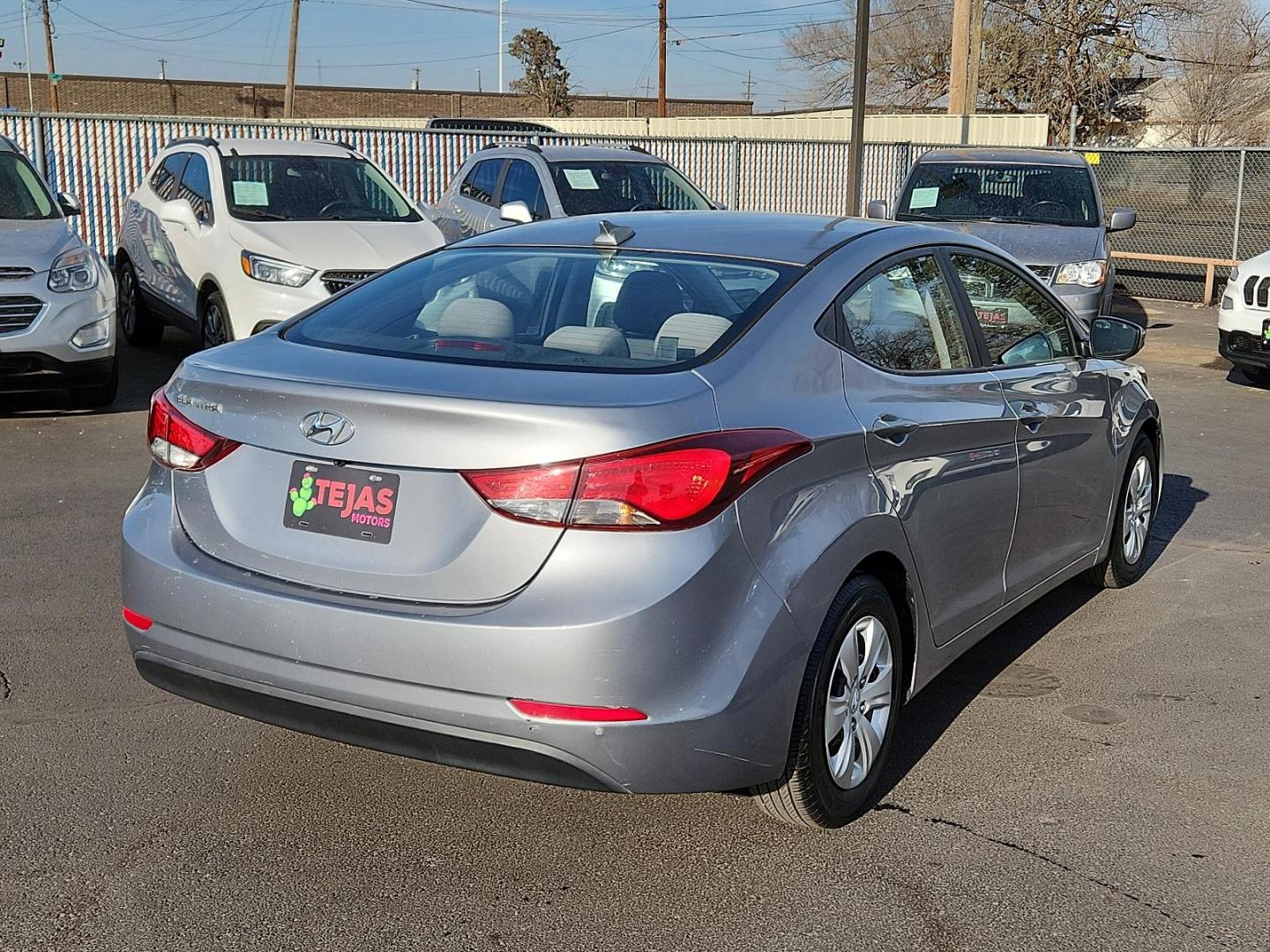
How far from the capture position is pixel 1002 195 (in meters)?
13.5

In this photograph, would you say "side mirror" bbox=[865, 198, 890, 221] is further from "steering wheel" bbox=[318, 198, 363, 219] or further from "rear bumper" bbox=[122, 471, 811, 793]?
"rear bumper" bbox=[122, 471, 811, 793]

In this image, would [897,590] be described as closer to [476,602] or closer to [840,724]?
[840,724]

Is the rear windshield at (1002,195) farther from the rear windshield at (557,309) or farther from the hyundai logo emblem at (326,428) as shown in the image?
the hyundai logo emblem at (326,428)

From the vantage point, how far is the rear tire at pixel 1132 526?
19.7ft

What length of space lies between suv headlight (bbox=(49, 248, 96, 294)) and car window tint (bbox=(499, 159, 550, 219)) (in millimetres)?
4266

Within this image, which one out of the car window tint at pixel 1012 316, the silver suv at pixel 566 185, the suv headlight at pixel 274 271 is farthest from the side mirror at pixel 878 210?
the car window tint at pixel 1012 316

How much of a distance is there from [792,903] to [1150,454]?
143 inches

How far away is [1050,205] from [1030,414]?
9193 mm

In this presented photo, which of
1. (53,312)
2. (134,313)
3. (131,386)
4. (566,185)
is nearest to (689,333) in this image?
(53,312)

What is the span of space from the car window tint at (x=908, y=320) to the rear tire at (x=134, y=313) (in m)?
9.22

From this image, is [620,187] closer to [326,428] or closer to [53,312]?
[53,312]

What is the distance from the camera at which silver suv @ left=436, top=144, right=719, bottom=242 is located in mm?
12836

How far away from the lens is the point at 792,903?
11.2ft

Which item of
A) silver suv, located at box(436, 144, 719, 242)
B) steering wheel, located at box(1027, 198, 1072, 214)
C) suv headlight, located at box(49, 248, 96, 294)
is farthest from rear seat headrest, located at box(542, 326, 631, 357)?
steering wheel, located at box(1027, 198, 1072, 214)
